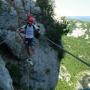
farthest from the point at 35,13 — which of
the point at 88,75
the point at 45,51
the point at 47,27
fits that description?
the point at 88,75

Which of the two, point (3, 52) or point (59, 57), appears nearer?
point (3, 52)

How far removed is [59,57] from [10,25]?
7.86 meters

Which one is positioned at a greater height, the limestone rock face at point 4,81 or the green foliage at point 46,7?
the green foliage at point 46,7

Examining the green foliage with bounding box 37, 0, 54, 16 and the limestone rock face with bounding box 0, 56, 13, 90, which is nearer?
the limestone rock face with bounding box 0, 56, 13, 90

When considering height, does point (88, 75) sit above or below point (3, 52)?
below

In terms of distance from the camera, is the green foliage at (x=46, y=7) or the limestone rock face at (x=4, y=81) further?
the green foliage at (x=46, y=7)

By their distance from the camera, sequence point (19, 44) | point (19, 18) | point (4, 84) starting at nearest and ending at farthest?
1. point (4, 84)
2. point (19, 44)
3. point (19, 18)

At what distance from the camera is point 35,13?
36312 millimetres

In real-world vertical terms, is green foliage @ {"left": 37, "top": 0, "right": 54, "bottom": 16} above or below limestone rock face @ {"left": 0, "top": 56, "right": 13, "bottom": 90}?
above

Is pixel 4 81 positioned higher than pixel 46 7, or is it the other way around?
pixel 46 7

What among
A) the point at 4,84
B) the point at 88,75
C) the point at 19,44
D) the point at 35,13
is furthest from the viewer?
the point at 88,75

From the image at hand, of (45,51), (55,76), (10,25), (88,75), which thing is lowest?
(88,75)

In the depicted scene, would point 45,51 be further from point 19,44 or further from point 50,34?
point 19,44

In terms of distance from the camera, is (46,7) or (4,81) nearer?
(4,81)
